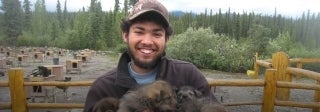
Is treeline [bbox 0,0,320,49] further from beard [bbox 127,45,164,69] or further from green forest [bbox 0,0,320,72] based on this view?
beard [bbox 127,45,164,69]

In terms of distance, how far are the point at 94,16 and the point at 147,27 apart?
54259mm

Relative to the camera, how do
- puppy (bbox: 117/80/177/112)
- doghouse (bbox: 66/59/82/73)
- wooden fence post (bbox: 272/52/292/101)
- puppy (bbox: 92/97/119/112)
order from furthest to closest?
1. doghouse (bbox: 66/59/82/73)
2. wooden fence post (bbox: 272/52/292/101)
3. puppy (bbox: 92/97/119/112)
4. puppy (bbox: 117/80/177/112)

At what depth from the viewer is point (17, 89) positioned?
4914mm

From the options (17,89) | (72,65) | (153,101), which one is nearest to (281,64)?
(17,89)

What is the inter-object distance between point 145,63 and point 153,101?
653mm

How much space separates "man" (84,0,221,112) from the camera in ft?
6.50

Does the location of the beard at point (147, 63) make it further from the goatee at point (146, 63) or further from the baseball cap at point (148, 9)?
the baseball cap at point (148, 9)

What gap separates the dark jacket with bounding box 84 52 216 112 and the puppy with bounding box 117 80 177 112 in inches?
19.3

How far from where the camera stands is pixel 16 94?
4.93 metres

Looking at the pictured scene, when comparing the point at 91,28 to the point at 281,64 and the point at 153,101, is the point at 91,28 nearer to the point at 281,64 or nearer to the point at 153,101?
the point at 281,64

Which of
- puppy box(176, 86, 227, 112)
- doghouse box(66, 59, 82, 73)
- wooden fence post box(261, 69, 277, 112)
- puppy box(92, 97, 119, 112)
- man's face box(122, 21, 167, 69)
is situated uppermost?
man's face box(122, 21, 167, 69)

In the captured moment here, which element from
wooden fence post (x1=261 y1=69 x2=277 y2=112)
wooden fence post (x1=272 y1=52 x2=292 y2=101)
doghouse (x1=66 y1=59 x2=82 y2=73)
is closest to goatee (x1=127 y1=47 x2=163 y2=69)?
wooden fence post (x1=261 y1=69 x2=277 y2=112)

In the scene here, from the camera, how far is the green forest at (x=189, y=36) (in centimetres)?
2298

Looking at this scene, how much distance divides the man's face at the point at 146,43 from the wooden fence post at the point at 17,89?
3269 mm
